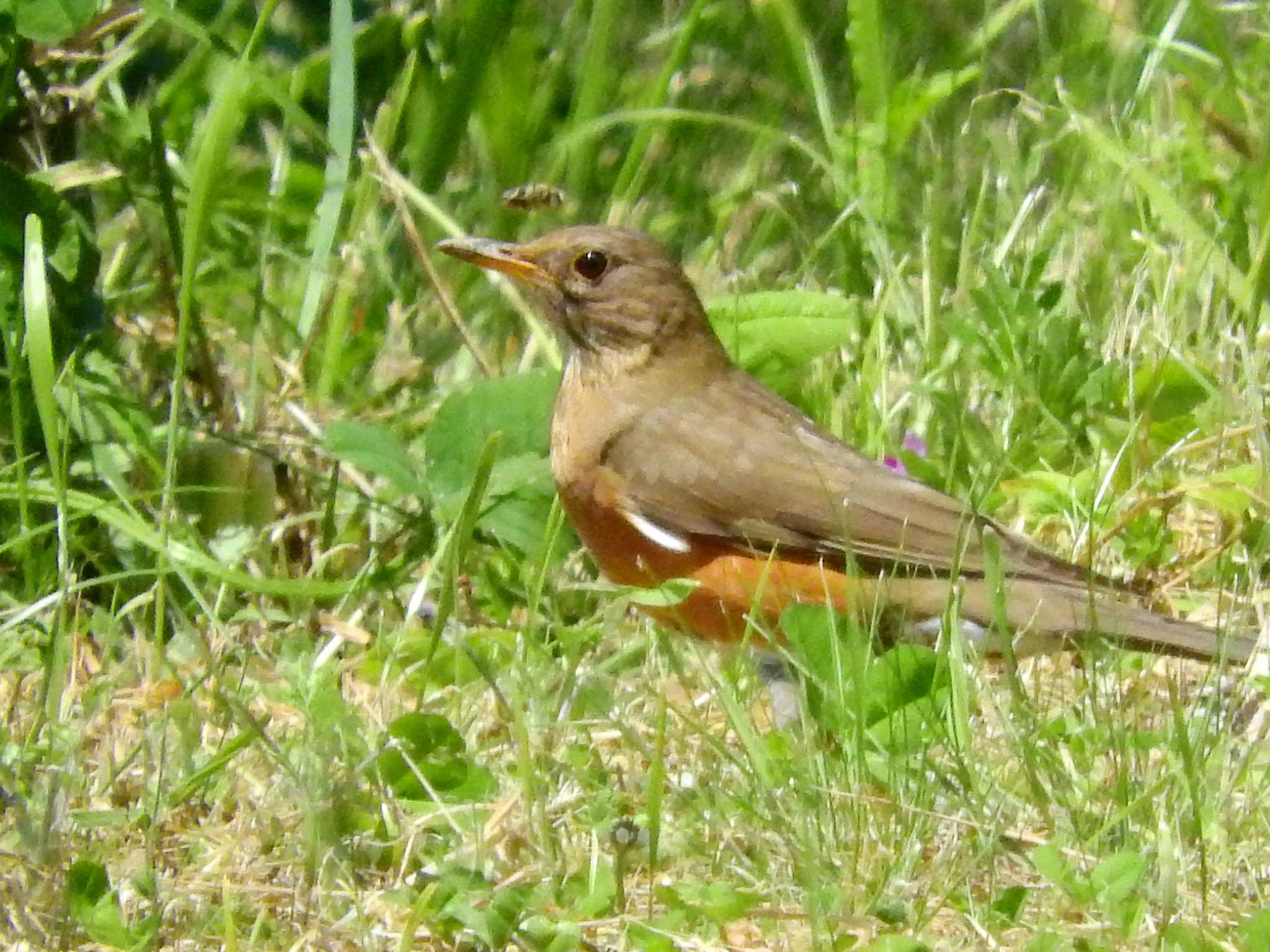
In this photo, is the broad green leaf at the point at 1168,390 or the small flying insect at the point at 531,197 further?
the small flying insect at the point at 531,197

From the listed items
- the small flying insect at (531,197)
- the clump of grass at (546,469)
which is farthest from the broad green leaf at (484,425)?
the small flying insect at (531,197)

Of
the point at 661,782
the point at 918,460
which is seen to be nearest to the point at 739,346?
the point at 918,460

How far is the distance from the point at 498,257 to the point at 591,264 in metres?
0.23

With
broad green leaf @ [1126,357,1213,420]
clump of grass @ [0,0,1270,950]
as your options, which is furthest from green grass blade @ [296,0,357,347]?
broad green leaf @ [1126,357,1213,420]

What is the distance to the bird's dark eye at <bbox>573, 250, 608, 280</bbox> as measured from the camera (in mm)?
4332

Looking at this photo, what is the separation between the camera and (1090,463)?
4121 mm

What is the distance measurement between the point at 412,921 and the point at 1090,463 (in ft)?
7.04

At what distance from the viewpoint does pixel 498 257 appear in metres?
4.23

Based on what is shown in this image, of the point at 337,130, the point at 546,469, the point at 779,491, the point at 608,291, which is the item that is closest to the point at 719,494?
the point at 779,491

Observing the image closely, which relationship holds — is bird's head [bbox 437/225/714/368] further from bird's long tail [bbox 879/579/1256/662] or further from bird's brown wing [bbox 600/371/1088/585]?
bird's long tail [bbox 879/579/1256/662]

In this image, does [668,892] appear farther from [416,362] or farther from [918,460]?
[416,362]

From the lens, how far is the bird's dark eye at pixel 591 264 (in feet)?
14.2

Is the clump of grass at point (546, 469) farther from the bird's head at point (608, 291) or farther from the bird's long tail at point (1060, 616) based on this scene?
the bird's head at point (608, 291)

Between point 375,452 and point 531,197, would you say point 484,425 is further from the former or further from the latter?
point 531,197
